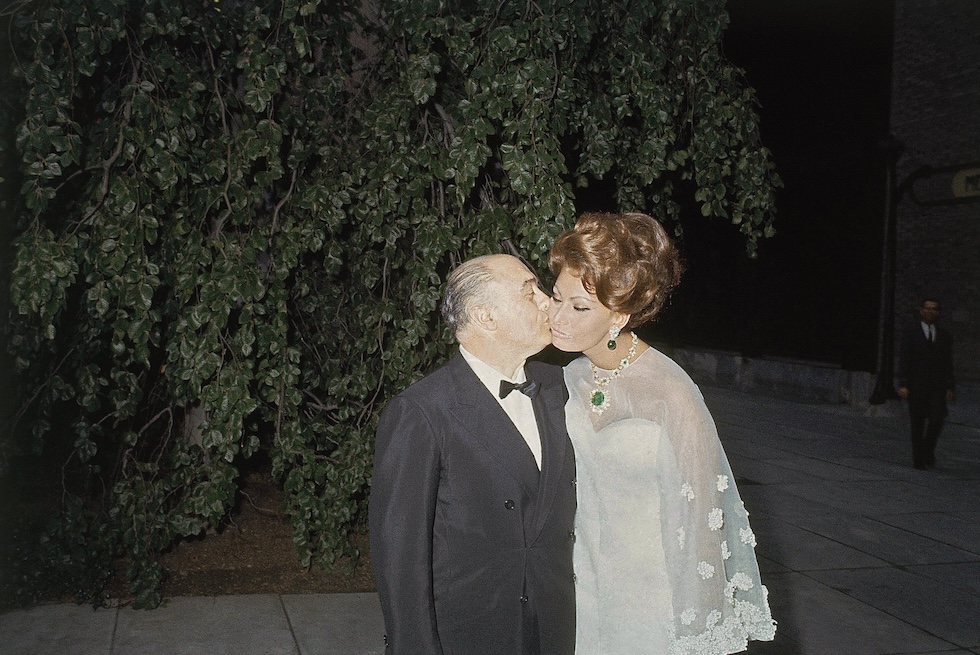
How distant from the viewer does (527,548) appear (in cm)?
238

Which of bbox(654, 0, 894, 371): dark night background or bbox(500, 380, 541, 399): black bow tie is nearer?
bbox(500, 380, 541, 399): black bow tie

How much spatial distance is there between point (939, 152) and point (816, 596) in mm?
14223

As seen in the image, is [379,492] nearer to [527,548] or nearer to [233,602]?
[527,548]

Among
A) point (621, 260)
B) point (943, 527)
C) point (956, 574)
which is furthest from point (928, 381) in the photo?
point (621, 260)

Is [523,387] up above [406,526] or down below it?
above

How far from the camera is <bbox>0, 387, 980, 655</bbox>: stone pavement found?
489 cm

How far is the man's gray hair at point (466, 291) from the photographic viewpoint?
7.98ft

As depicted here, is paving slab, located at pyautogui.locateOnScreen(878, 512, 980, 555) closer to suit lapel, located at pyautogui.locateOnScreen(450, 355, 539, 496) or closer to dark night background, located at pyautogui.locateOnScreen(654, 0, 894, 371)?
suit lapel, located at pyautogui.locateOnScreen(450, 355, 539, 496)

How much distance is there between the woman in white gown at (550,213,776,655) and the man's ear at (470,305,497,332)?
0.18 meters

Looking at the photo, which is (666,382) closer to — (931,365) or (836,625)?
(836,625)

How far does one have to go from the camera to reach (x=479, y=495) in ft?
7.73

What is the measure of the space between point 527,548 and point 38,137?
8.19 ft

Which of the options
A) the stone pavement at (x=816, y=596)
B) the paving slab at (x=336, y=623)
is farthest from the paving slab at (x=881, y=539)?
the paving slab at (x=336, y=623)

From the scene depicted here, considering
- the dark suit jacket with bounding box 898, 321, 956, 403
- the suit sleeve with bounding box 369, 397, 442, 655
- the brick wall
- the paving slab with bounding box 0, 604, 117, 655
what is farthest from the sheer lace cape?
the brick wall
